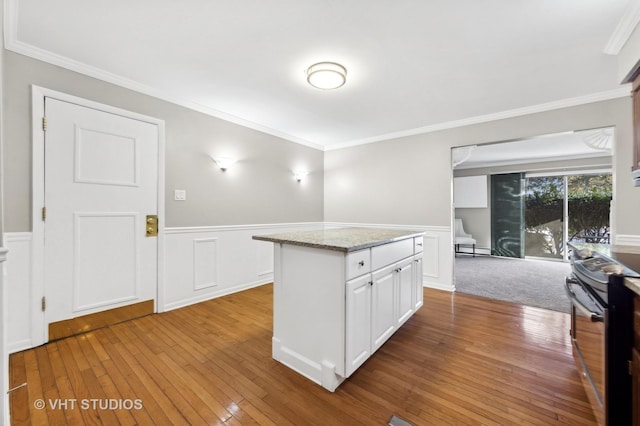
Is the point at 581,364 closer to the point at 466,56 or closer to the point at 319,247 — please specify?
the point at 319,247

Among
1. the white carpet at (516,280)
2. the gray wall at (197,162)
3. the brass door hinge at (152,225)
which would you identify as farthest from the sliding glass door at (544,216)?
the brass door hinge at (152,225)

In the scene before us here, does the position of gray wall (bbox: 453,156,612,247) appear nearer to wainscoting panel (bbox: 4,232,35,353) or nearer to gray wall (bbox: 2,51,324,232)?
gray wall (bbox: 2,51,324,232)

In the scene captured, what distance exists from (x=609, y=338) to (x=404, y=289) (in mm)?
1307

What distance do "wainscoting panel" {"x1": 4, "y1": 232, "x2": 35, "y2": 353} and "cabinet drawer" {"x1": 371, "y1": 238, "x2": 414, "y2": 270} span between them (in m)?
2.70

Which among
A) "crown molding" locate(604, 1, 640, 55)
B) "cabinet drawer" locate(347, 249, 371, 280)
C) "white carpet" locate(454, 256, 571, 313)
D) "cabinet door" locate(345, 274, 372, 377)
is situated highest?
"crown molding" locate(604, 1, 640, 55)

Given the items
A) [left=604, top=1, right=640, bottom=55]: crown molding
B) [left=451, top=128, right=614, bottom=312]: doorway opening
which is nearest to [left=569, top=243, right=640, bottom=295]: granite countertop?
[left=604, top=1, right=640, bottom=55]: crown molding

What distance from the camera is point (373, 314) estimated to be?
187cm

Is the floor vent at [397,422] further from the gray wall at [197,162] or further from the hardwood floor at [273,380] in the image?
the gray wall at [197,162]

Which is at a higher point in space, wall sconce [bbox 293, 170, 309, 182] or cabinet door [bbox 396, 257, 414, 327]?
wall sconce [bbox 293, 170, 309, 182]

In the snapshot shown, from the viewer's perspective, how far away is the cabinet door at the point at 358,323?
1.62 metres

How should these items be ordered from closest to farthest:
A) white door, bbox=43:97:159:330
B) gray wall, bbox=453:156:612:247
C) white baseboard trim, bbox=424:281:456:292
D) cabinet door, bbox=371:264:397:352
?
cabinet door, bbox=371:264:397:352
white door, bbox=43:97:159:330
white baseboard trim, bbox=424:281:456:292
gray wall, bbox=453:156:612:247

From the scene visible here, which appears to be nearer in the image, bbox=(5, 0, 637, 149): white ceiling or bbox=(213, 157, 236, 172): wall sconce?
bbox=(5, 0, 637, 149): white ceiling

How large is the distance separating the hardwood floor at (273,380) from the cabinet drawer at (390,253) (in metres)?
0.72

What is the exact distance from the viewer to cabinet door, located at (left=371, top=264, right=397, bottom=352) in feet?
6.19
